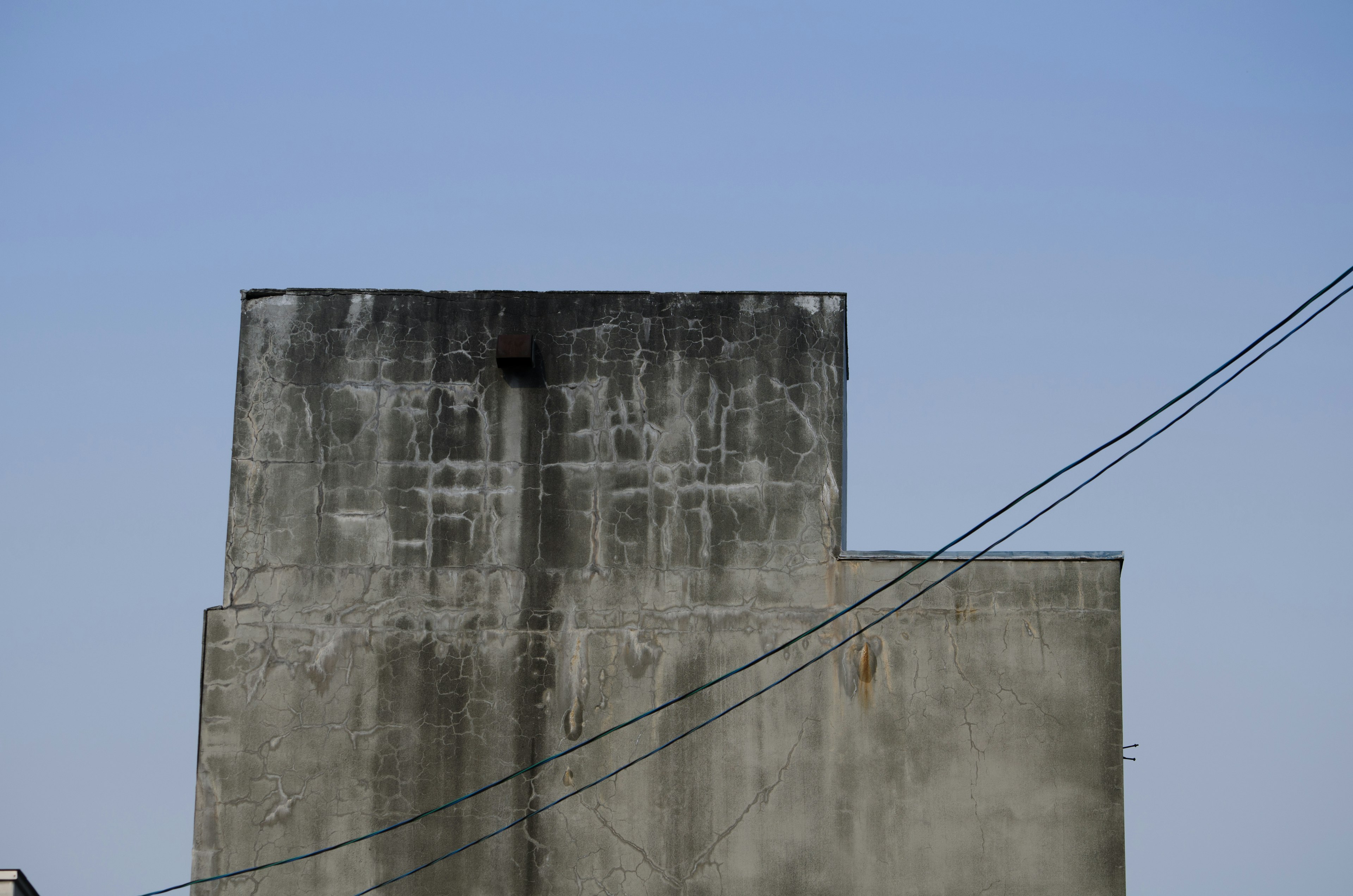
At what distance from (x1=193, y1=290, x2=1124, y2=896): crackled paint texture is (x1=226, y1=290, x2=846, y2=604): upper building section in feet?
0.07

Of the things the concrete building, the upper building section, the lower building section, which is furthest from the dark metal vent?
the concrete building

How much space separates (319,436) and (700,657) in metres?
3.22

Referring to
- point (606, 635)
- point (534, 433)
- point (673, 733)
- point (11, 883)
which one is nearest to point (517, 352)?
point (534, 433)

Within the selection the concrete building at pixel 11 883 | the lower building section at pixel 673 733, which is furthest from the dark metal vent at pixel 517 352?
the concrete building at pixel 11 883

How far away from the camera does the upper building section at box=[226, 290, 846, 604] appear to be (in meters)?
11.8

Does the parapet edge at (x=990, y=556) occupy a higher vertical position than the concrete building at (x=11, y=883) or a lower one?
higher

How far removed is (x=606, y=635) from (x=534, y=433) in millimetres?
1563

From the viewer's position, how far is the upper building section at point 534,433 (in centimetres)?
1178

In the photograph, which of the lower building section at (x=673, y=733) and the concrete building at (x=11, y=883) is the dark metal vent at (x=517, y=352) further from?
the concrete building at (x=11, y=883)

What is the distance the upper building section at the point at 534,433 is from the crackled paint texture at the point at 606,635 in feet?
0.07

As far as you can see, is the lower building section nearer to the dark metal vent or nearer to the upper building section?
the upper building section

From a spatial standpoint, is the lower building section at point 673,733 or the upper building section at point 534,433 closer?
the lower building section at point 673,733

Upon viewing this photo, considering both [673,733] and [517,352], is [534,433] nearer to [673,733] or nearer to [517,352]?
[517,352]

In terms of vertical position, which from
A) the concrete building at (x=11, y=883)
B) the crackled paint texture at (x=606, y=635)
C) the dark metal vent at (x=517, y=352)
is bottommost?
the concrete building at (x=11, y=883)
